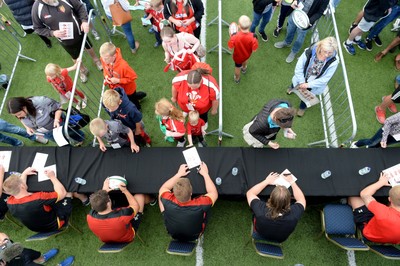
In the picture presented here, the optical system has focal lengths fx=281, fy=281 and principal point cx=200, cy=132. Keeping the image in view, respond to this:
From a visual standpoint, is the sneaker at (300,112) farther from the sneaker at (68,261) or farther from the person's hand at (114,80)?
the sneaker at (68,261)

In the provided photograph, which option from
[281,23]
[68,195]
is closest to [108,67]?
[68,195]

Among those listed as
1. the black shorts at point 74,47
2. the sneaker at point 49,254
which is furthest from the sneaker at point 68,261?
the black shorts at point 74,47

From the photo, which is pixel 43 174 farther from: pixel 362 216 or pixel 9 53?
pixel 362 216

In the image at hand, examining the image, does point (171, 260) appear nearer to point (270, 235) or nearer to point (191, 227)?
point (191, 227)

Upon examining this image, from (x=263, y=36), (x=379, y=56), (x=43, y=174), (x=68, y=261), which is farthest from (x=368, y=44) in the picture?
(x=68, y=261)

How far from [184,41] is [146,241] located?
3409 mm

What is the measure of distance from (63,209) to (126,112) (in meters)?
1.79

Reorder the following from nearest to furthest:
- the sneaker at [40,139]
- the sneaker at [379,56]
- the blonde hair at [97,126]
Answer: the blonde hair at [97,126], the sneaker at [40,139], the sneaker at [379,56]

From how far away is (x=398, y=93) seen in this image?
4762mm

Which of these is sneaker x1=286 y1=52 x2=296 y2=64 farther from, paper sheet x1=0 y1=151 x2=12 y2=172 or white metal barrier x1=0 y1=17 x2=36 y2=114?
white metal barrier x1=0 y1=17 x2=36 y2=114

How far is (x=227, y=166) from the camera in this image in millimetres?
4188

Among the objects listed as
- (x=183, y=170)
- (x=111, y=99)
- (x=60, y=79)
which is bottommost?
(x=183, y=170)

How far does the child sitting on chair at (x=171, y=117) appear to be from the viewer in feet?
13.0

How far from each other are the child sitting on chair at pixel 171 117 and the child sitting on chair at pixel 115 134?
1.91ft
